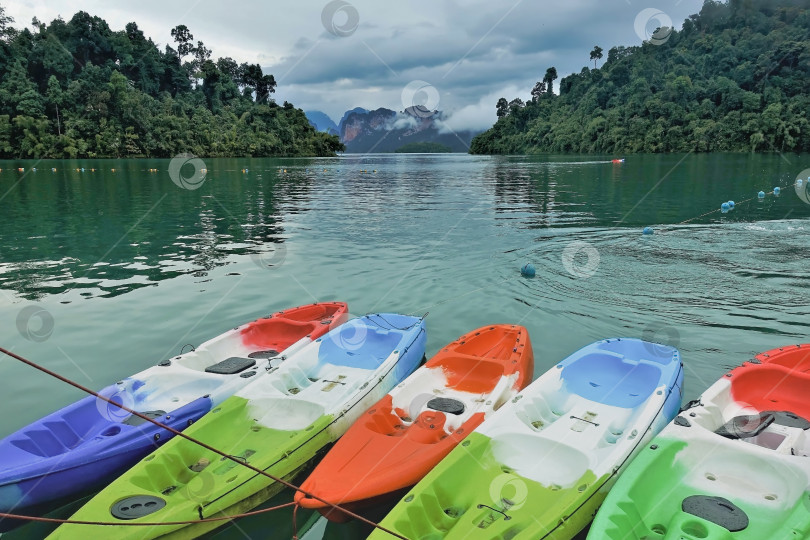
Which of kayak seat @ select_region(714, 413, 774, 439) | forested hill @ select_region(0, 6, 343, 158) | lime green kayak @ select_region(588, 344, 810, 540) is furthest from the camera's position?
forested hill @ select_region(0, 6, 343, 158)

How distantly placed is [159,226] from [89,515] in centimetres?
2205

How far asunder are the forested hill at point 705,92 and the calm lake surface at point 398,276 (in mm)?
77870

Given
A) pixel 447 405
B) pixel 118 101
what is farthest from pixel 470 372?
pixel 118 101

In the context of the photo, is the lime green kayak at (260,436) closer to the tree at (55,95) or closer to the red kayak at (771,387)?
the red kayak at (771,387)

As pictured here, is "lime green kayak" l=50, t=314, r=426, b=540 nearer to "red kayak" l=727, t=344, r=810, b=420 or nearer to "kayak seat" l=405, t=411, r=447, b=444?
"kayak seat" l=405, t=411, r=447, b=444

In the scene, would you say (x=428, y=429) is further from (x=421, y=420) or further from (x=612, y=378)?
(x=612, y=378)

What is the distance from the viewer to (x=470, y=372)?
8992 millimetres

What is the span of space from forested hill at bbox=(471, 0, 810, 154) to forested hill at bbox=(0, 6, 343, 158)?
77.4 m

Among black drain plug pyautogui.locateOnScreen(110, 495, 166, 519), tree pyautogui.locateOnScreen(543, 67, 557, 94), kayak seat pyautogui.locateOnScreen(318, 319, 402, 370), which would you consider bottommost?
black drain plug pyautogui.locateOnScreen(110, 495, 166, 519)

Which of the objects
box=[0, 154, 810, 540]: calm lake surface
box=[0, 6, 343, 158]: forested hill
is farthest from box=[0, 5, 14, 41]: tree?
box=[0, 154, 810, 540]: calm lake surface

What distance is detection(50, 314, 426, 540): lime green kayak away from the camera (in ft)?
17.9

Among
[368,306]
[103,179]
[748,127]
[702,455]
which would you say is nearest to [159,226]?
[368,306]

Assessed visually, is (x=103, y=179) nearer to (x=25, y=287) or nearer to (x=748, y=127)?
(x=25, y=287)

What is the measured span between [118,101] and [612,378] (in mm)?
111067
